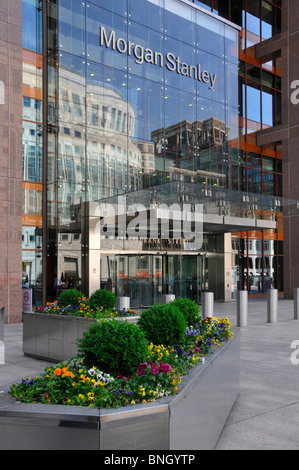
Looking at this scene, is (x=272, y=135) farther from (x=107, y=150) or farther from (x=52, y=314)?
(x=52, y=314)

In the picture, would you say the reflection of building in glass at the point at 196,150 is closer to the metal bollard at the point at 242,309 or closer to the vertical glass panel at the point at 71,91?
the vertical glass panel at the point at 71,91

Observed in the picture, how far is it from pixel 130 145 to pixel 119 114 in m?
1.49

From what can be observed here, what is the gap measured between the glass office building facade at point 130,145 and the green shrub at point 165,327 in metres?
12.6

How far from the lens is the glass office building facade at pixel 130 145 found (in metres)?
20.9

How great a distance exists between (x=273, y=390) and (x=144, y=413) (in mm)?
4861

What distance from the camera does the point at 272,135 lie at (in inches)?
1254

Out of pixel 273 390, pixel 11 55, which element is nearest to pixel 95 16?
pixel 11 55

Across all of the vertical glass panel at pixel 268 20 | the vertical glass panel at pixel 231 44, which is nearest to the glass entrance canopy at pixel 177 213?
the vertical glass panel at pixel 231 44

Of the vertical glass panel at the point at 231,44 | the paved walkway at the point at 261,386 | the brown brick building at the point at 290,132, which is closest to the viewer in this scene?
the paved walkway at the point at 261,386

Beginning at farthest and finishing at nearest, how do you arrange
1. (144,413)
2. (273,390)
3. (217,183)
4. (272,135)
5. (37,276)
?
(272,135) → (217,183) → (37,276) → (273,390) → (144,413)

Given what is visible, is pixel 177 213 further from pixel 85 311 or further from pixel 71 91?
pixel 85 311

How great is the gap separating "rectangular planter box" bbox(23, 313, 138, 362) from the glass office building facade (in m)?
8.83
